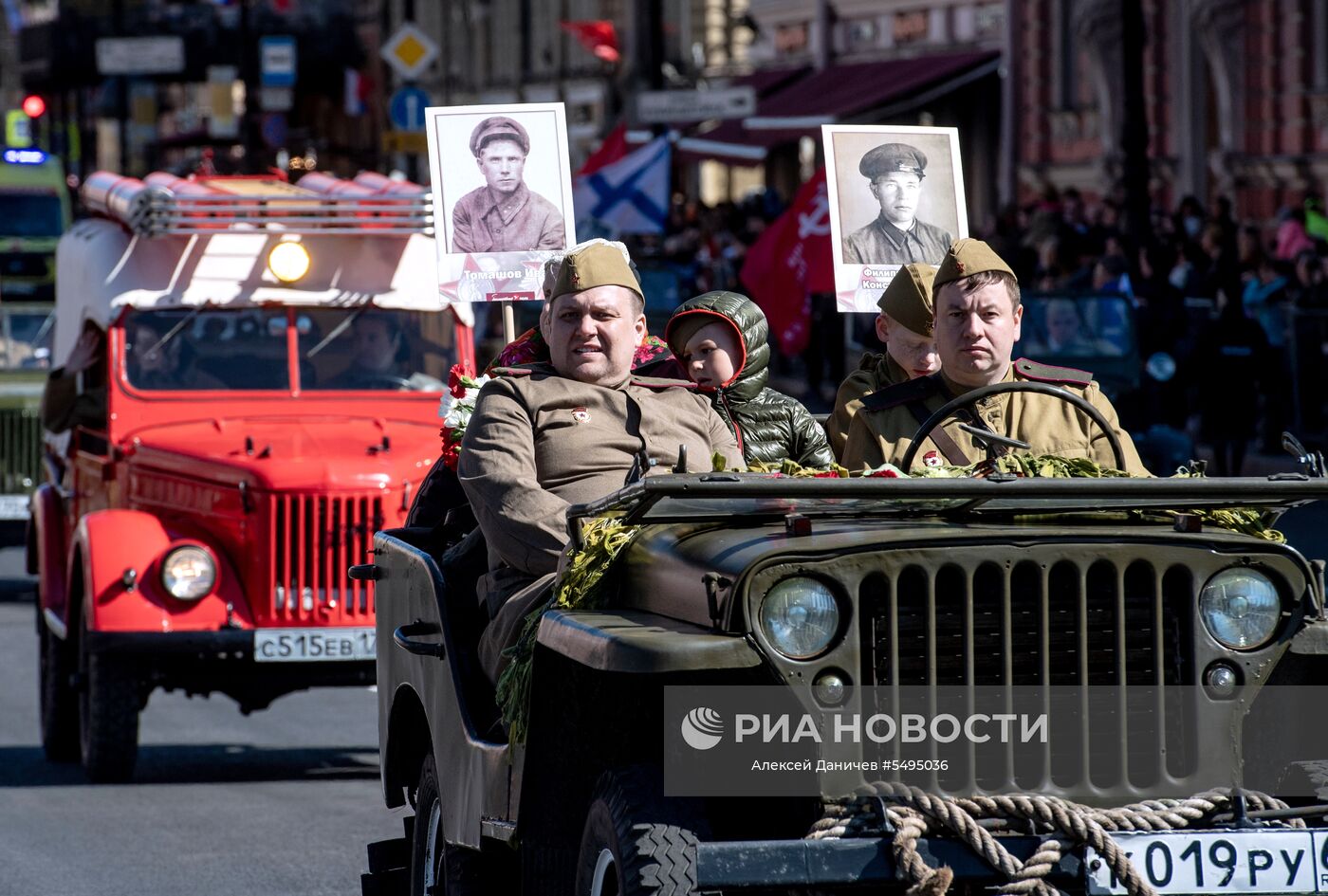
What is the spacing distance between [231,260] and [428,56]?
1655 centimetres

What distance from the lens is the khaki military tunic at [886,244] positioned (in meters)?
8.55

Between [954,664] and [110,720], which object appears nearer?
[954,664]

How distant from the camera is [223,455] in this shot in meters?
11.5

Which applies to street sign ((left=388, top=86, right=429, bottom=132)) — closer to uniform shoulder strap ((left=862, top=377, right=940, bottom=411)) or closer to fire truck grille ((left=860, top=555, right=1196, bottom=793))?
uniform shoulder strap ((left=862, top=377, right=940, bottom=411))

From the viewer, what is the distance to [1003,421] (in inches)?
257

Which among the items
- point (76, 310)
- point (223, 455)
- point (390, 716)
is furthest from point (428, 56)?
point (390, 716)

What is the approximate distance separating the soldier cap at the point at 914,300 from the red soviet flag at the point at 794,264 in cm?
968

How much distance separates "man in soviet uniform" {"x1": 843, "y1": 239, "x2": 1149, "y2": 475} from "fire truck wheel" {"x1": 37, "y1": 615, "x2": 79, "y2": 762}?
6.35 metres

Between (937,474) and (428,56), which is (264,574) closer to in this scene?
(937,474)

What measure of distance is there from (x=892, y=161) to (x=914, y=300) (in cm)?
154

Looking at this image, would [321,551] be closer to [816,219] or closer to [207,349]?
[207,349]

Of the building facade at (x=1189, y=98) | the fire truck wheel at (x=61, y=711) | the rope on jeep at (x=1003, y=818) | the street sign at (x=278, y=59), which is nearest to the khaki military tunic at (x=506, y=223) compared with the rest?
the fire truck wheel at (x=61, y=711)

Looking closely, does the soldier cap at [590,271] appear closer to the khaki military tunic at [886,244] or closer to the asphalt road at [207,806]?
the khaki military tunic at [886,244]

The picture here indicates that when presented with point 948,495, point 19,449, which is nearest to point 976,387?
point 948,495
